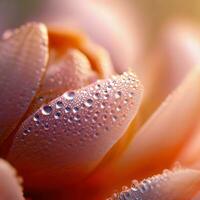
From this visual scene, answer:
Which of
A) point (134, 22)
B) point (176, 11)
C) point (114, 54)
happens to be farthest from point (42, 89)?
point (176, 11)

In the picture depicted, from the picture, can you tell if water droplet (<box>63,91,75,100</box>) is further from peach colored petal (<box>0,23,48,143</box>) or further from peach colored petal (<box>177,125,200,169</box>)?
peach colored petal (<box>177,125,200,169</box>)

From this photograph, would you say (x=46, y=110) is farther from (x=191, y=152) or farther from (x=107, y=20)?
(x=107, y=20)

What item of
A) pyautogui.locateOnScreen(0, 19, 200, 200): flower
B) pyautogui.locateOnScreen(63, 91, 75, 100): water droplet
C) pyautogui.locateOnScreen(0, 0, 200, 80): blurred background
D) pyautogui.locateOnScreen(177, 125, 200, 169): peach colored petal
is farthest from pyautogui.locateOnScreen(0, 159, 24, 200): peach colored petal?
pyautogui.locateOnScreen(0, 0, 200, 80): blurred background

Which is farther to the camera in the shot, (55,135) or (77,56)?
(77,56)

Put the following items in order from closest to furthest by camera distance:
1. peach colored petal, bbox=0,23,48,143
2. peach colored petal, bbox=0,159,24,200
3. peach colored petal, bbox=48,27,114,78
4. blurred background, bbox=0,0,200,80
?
peach colored petal, bbox=0,159,24,200 → peach colored petal, bbox=0,23,48,143 → peach colored petal, bbox=48,27,114,78 → blurred background, bbox=0,0,200,80

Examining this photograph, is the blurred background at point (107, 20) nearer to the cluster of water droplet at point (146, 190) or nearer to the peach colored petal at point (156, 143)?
the peach colored petal at point (156, 143)

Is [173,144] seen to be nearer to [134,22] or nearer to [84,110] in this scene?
[84,110]
